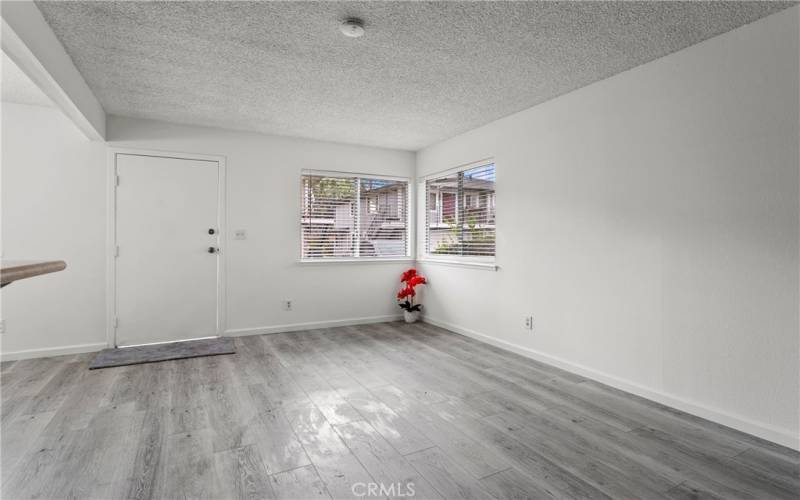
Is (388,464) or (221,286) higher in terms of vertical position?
(221,286)

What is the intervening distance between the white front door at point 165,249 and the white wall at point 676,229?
3301 mm

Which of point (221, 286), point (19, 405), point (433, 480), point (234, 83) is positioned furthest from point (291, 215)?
point (433, 480)

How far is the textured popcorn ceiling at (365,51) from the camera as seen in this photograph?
2.28 m

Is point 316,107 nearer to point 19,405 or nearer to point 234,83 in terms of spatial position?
point 234,83

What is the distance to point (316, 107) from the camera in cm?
390

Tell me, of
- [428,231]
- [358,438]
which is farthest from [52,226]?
[428,231]

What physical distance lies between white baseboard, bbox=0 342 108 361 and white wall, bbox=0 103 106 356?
1 centimetres

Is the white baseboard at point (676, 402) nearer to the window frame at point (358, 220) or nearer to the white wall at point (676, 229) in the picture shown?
the white wall at point (676, 229)

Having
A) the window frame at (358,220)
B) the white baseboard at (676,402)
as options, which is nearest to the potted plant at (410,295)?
the window frame at (358,220)

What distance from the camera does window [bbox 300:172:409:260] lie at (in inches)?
204

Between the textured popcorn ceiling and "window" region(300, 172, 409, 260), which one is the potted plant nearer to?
"window" region(300, 172, 409, 260)

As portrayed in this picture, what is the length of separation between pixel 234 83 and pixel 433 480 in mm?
3171

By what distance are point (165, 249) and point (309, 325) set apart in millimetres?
1813

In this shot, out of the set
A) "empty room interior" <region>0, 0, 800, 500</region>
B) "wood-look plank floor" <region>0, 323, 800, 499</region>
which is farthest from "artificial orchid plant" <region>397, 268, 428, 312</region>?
"wood-look plank floor" <region>0, 323, 800, 499</region>
